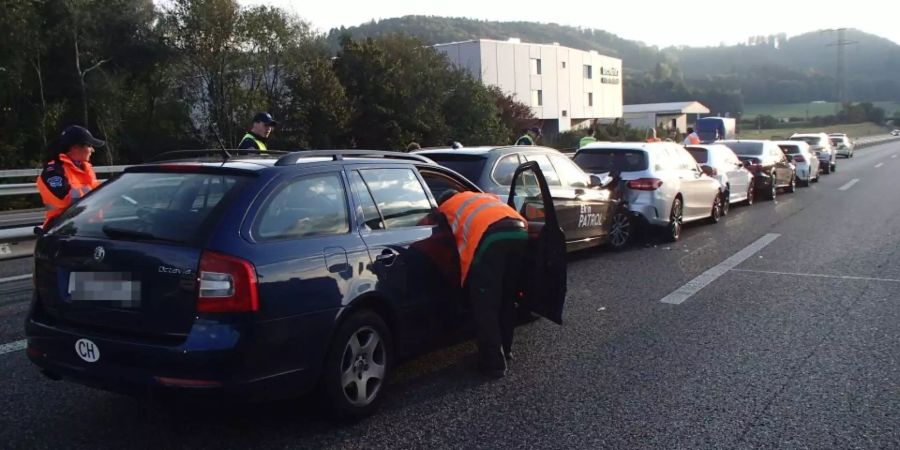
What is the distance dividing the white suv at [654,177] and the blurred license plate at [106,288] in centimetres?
891

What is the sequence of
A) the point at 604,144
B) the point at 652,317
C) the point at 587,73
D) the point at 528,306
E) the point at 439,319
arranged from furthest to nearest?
the point at 587,73
the point at 604,144
the point at 652,317
the point at 528,306
the point at 439,319

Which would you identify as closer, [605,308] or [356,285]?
[356,285]

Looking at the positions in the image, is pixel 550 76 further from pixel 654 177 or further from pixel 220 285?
pixel 220 285

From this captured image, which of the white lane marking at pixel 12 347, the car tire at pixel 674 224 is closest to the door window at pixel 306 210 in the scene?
the white lane marking at pixel 12 347

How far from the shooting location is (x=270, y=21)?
120 ft

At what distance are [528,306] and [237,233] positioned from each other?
2607 mm

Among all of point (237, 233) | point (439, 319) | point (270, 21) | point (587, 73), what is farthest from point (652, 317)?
point (587, 73)

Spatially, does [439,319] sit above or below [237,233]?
below

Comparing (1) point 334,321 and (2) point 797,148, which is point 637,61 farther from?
(1) point 334,321

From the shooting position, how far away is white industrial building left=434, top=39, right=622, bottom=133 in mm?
63625

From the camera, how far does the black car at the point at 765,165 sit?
18.9 meters

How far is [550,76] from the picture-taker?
7231cm

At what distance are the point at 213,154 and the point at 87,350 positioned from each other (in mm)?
1635

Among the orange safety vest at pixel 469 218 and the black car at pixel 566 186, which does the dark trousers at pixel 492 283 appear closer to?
the orange safety vest at pixel 469 218
